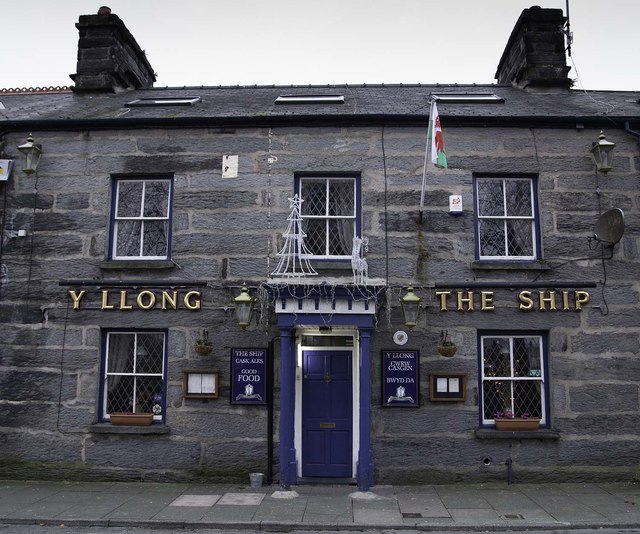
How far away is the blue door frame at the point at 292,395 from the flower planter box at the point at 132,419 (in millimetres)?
2265

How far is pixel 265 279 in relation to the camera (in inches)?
376

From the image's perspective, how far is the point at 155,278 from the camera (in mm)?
9633

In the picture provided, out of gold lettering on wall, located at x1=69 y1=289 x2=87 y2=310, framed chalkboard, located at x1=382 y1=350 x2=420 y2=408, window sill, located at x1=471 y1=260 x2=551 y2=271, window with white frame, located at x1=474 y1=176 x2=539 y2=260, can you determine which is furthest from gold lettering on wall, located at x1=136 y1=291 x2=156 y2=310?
window with white frame, located at x1=474 y1=176 x2=539 y2=260

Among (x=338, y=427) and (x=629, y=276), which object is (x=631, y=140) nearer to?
(x=629, y=276)

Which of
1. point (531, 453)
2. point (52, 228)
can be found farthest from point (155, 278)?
point (531, 453)

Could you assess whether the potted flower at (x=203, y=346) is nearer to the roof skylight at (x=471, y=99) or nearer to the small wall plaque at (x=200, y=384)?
the small wall plaque at (x=200, y=384)

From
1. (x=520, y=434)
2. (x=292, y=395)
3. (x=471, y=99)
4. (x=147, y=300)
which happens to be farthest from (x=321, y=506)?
(x=471, y=99)

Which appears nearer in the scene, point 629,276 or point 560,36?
point 629,276

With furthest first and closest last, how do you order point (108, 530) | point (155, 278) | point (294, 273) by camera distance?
point (155, 278)
point (294, 273)
point (108, 530)

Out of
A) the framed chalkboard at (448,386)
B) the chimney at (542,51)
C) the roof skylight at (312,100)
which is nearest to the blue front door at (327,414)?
the framed chalkboard at (448,386)

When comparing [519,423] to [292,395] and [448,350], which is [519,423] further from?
[292,395]

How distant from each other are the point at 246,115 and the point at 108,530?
6745mm

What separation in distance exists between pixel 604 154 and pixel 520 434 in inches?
189

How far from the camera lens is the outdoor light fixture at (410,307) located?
349 inches
